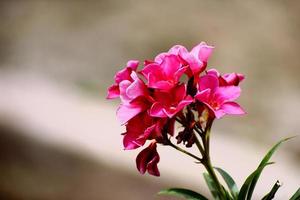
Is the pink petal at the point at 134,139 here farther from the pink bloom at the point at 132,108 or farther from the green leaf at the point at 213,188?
the green leaf at the point at 213,188

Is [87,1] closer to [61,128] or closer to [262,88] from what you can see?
[61,128]

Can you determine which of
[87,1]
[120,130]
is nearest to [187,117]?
[120,130]

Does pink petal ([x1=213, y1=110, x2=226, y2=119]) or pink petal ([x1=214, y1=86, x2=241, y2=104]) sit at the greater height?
pink petal ([x1=214, y1=86, x2=241, y2=104])

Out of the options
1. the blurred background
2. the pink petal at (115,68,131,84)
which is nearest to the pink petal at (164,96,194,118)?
the pink petal at (115,68,131,84)

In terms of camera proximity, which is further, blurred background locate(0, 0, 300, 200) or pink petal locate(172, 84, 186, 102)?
blurred background locate(0, 0, 300, 200)

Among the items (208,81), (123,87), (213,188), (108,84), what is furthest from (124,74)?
(108,84)

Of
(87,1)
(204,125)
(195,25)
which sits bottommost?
(204,125)

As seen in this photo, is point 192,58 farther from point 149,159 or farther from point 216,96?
point 149,159

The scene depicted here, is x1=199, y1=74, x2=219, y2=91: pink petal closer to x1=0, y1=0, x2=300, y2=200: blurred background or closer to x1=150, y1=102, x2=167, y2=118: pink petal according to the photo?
x1=150, y1=102, x2=167, y2=118: pink petal
